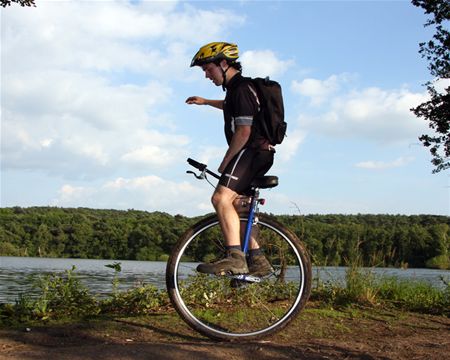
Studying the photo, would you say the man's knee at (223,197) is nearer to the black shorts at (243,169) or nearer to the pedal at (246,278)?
the black shorts at (243,169)

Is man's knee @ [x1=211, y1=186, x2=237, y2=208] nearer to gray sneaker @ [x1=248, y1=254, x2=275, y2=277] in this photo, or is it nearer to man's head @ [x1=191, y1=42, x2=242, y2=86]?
gray sneaker @ [x1=248, y1=254, x2=275, y2=277]

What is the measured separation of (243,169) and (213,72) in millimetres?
953

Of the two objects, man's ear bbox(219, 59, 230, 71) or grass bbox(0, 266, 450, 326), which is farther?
grass bbox(0, 266, 450, 326)

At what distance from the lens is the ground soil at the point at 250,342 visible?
4.32 metres

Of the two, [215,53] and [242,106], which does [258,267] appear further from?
[215,53]

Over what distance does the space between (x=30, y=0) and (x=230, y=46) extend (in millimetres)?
4448

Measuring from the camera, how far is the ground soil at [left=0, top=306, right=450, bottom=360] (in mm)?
4320

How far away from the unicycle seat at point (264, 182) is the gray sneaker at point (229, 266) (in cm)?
63

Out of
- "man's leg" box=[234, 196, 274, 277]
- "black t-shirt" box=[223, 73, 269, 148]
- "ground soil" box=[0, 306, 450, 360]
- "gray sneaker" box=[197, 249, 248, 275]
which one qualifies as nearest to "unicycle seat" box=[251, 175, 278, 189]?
"man's leg" box=[234, 196, 274, 277]

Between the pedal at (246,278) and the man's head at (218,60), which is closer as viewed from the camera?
the pedal at (246,278)

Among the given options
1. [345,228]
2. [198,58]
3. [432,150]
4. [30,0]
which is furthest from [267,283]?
[432,150]

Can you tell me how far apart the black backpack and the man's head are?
301mm

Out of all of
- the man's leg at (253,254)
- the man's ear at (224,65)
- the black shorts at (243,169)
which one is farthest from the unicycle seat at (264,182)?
the man's ear at (224,65)

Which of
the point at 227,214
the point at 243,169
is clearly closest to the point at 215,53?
the point at 243,169
